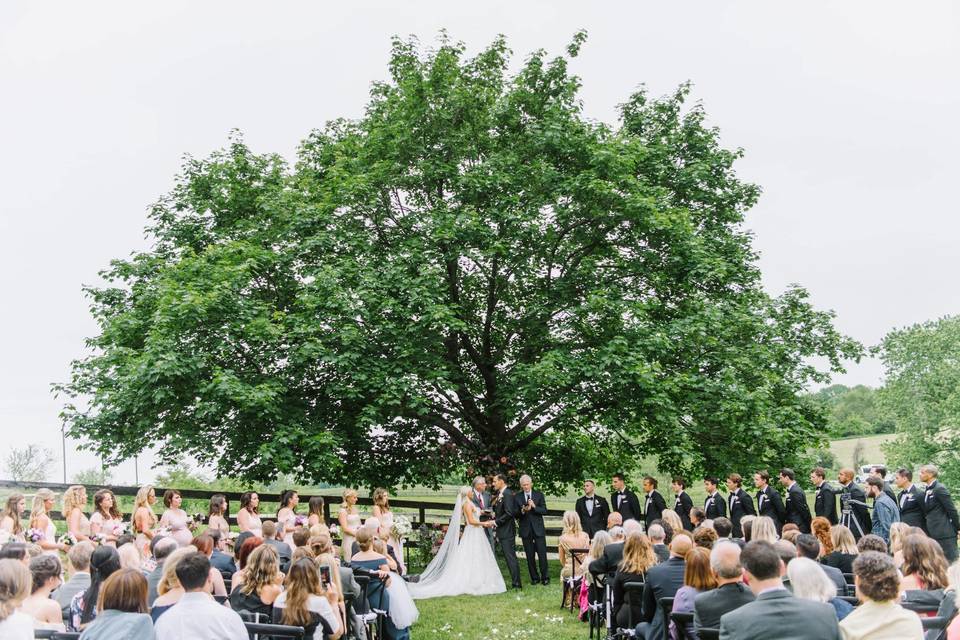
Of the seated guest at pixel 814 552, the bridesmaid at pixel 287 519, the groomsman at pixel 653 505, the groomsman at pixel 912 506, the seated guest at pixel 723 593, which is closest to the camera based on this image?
the seated guest at pixel 723 593

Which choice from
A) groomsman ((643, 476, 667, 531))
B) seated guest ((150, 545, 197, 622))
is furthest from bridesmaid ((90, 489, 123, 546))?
groomsman ((643, 476, 667, 531))

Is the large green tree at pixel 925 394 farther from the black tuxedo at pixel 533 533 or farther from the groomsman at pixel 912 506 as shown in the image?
the black tuxedo at pixel 533 533

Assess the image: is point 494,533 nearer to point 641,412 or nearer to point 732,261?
point 641,412

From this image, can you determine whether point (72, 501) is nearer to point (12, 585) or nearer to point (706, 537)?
point (12, 585)

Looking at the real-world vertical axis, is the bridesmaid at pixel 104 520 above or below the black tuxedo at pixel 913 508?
above

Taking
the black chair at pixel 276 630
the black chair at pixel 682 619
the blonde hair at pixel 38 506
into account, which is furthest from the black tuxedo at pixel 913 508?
the blonde hair at pixel 38 506

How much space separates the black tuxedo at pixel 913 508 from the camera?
11750 mm

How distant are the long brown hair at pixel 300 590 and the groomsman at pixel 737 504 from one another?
29.1ft

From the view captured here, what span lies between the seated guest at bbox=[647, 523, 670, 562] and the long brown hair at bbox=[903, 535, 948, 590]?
3.40 meters

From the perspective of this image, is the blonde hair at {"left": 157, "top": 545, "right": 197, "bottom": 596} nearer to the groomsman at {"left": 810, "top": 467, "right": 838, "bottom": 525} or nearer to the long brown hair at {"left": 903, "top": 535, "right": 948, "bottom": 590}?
the long brown hair at {"left": 903, "top": 535, "right": 948, "bottom": 590}

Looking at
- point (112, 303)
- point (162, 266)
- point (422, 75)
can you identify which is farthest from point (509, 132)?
point (112, 303)

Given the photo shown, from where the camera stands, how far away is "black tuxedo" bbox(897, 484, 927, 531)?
463 inches

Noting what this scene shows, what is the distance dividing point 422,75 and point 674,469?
1051cm

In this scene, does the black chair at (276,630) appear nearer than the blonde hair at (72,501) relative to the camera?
Yes
